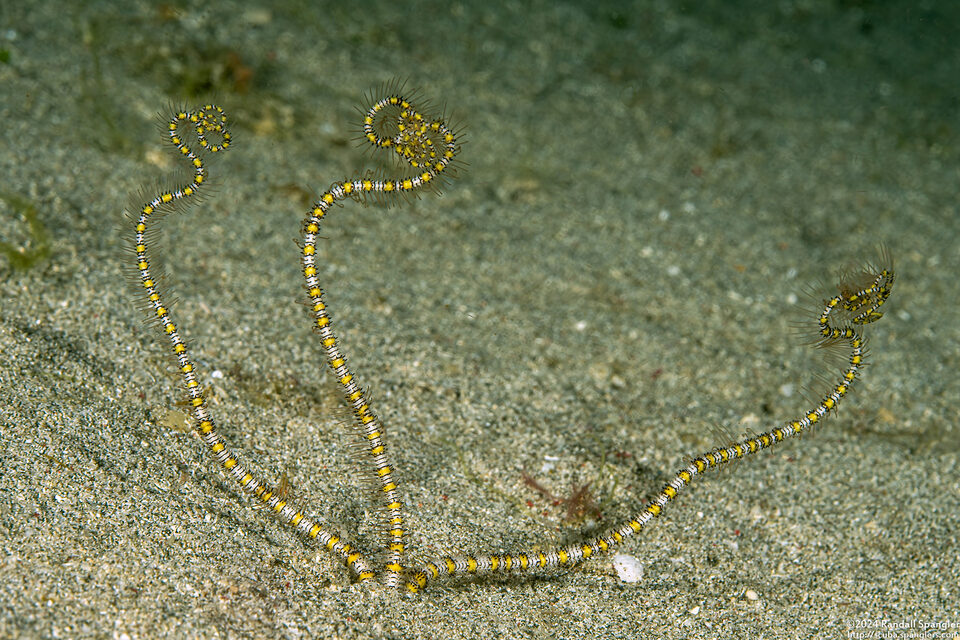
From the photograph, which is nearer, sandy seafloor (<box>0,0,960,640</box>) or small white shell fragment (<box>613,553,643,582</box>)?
sandy seafloor (<box>0,0,960,640</box>)

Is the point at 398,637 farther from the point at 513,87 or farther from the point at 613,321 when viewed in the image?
the point at 513,87

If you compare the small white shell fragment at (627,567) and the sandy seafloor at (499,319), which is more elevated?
the sandy seafloor at (499,319)

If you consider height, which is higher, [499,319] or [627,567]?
[499,319]

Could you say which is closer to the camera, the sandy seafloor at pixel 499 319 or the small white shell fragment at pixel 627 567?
the sandy seafloor at pixel 499 319

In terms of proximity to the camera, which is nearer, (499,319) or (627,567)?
(627,567)

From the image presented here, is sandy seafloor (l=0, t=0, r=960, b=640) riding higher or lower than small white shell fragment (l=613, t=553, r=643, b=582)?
higher
